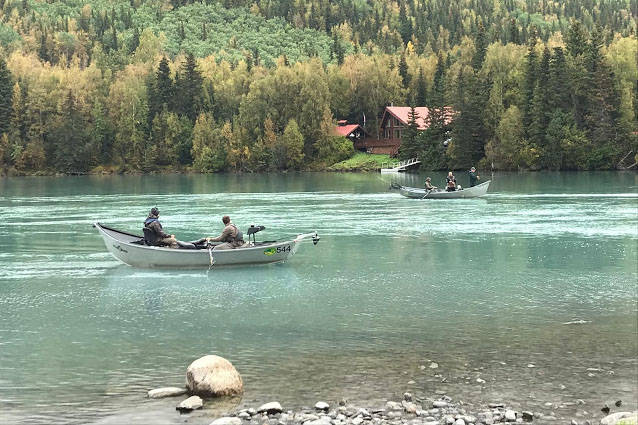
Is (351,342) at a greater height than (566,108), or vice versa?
(566,108)

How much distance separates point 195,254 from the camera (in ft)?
105

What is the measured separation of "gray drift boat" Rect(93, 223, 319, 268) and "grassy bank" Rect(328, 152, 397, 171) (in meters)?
105

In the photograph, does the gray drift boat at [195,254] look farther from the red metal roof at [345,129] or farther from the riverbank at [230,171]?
the red metal roof at [345,129]

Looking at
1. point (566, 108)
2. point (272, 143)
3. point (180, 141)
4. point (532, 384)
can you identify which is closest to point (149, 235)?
point (532, 384)

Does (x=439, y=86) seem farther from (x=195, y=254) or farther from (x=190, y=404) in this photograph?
(x=190, y=404)

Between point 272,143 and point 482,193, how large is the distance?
242 feet

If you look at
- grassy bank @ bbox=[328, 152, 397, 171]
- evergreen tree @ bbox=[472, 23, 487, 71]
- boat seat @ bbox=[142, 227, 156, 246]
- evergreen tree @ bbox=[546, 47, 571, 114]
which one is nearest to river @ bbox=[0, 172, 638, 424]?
boat seat @ bbox=[142, 227, 156, 246]

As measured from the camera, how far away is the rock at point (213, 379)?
16531 millimetres

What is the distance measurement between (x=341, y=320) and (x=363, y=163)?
11847 centimetres

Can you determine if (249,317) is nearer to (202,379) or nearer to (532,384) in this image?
(202,379)

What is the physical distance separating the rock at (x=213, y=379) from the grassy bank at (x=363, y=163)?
121633mm

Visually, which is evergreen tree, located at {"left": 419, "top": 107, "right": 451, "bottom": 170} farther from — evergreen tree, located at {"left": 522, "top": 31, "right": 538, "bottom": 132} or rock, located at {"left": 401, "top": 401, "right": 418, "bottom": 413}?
rock, located at {"left": 401, "top": 401, "right": 418, "bottom": 413}

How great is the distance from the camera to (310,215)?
56.1 meters

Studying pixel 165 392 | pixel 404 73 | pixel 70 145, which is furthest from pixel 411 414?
pixel 404 73
